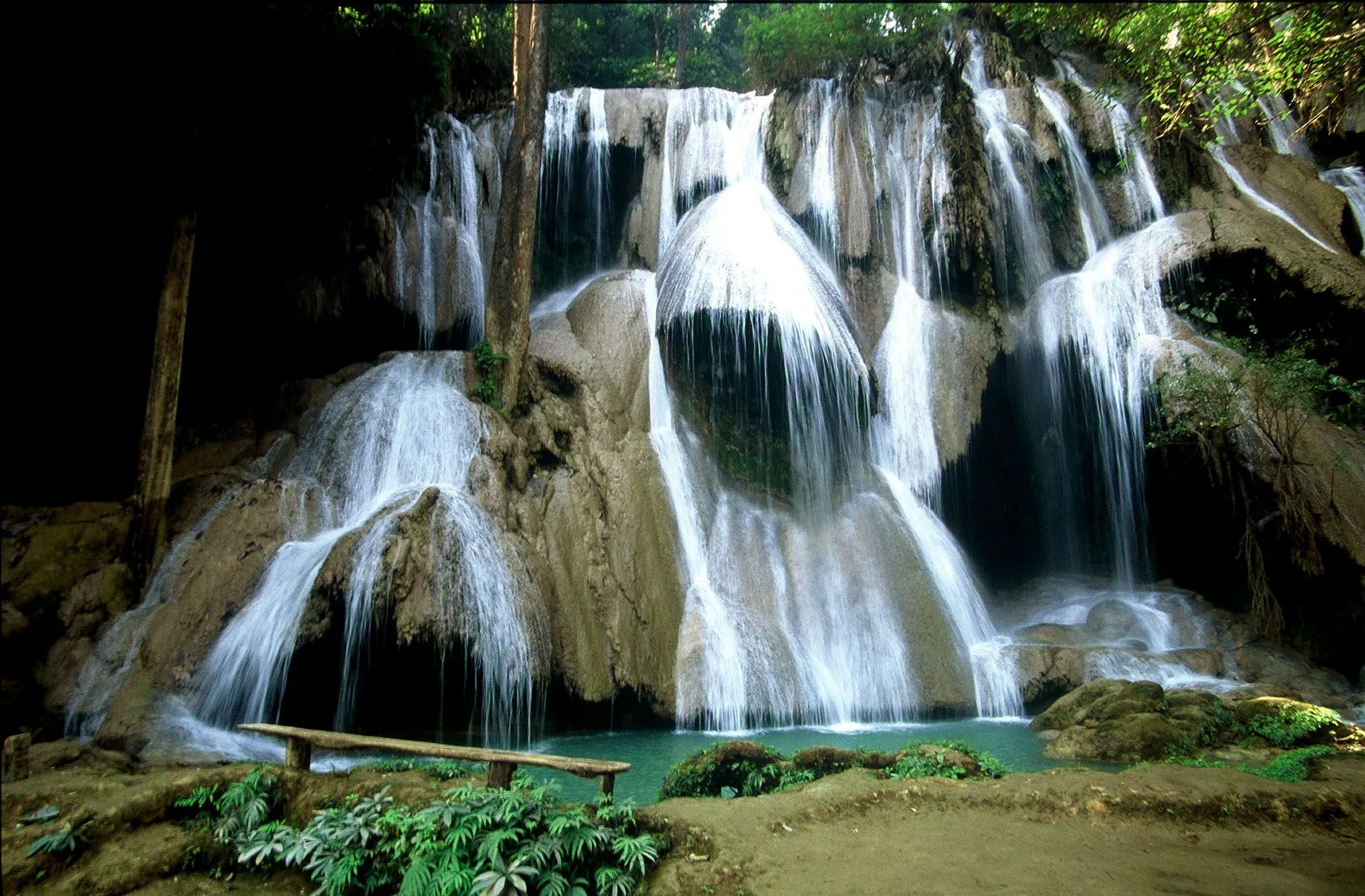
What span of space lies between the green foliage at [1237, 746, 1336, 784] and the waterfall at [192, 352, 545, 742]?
24.1ft

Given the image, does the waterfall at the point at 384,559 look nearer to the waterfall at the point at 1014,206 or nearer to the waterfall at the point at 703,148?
the waterfall at the point at 703,148

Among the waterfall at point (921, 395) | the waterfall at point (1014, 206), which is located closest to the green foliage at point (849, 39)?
the waterfall at point (921, 395)

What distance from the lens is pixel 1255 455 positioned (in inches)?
486

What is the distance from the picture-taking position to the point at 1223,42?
16.5ft

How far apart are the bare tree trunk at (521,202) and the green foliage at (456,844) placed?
318 inches

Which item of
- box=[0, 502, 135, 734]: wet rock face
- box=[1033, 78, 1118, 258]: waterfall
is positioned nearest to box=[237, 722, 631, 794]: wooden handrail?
box=[0, 502, 135, 734]: wet rock face

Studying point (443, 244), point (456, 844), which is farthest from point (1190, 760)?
point (443, 244)

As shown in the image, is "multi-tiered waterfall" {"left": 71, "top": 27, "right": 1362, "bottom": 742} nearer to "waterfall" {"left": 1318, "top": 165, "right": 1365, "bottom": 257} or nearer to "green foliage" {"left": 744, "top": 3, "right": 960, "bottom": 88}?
"waterfall" {"left": 1318, "top": 165, "right": 1365, "bottom": 257}

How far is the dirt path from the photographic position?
4.58 metres

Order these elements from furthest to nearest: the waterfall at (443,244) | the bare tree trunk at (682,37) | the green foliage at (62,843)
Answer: the bare tree trunk at (682,37) → the waterfall at (443,244) → the green foliage at (62,843)

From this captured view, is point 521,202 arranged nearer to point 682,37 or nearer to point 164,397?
point 164,397

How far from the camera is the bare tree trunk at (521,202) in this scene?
12.6 m

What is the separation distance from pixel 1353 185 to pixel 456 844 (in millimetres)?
24743

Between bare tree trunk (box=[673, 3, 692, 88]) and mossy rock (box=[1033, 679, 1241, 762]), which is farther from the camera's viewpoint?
bare tree trunk (box=[673, 3, 692, 88])
